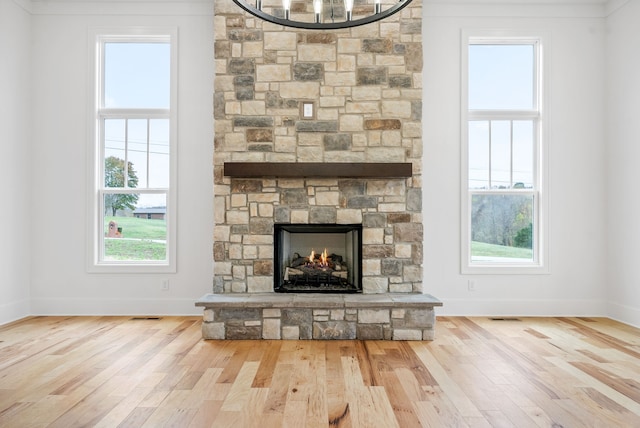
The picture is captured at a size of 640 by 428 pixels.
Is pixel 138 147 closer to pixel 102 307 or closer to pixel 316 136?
pixel 102 307

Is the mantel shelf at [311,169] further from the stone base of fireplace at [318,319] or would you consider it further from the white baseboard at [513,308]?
the white baseboard at [513,308]

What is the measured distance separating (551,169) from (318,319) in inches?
120

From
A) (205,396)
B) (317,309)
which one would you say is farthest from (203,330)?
(205,396)

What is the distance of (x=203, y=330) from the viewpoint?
149 inches

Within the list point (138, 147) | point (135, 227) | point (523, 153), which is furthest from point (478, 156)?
point (135, 227)

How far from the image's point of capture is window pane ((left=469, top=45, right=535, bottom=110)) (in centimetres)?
485

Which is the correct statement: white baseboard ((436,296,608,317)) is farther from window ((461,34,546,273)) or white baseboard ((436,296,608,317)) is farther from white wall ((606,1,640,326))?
window ((461,34,546,273))

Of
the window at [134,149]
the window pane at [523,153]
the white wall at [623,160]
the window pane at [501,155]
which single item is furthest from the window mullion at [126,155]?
the white wall at [623,160]

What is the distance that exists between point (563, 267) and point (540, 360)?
1885 mm

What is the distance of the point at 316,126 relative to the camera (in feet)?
13.9

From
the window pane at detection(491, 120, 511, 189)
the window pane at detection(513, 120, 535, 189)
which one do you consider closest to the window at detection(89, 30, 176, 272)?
the window pane at detection(491, 120, 511, 189)

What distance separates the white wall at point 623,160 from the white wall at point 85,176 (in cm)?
428

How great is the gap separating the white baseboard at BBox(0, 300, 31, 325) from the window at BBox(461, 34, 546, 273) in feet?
15.7

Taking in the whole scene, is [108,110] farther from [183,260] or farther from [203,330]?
[203,330]
